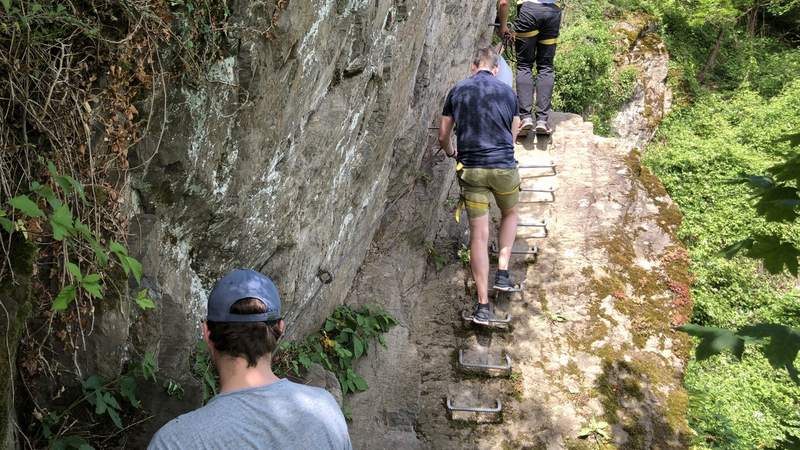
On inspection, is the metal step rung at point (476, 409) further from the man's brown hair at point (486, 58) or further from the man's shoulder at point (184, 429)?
the man's shoulder at point (184, 429)

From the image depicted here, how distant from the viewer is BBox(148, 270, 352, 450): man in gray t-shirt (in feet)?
6.06

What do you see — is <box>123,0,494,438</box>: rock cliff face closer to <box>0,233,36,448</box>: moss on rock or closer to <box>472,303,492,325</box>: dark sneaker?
<box>0,233,36,448</box>: moss on rock

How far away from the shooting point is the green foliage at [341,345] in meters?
4.45

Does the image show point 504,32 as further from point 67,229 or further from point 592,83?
point 67,229

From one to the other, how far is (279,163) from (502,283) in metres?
3.04

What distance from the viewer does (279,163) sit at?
400 centimetres

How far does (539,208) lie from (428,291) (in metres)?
2.11

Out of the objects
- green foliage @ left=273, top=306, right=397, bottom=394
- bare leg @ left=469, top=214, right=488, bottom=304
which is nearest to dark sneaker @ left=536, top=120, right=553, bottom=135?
bare leg @ left=469, top=214, right=488, bottom=304

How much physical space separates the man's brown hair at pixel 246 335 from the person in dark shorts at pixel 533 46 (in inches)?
270

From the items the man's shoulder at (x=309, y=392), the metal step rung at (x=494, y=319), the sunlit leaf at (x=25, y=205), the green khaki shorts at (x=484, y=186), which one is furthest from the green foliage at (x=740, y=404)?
the sunlit leaf at (x=25, y=205)

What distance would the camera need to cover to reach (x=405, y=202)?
22.4ft

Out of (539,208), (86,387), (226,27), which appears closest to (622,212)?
(539,208)

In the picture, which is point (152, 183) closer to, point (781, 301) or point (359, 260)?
point (359, 260)

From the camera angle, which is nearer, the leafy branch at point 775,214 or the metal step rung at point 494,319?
the leafy branch at point 775,214
